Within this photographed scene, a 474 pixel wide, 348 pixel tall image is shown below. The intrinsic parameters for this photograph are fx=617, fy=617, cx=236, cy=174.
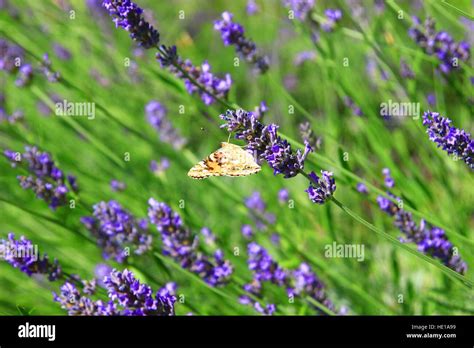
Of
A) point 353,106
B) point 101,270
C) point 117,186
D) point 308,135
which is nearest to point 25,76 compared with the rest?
point 117,186

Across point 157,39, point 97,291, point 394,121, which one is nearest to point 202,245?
point 97,291

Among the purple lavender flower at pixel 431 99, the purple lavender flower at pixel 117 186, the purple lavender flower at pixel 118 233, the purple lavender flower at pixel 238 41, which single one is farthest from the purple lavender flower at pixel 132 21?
the purple lavender flower at pixel 431 99

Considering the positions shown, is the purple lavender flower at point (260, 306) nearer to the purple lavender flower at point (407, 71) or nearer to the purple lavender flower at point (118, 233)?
the purple lavender flower at point (118, 233)

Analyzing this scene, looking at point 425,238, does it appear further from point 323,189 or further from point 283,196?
point 283,196

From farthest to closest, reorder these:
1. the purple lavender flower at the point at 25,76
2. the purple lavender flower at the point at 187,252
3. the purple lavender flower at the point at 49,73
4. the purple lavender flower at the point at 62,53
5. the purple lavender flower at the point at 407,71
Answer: the purple lavender flower at the point at 62,53, the purple lavender flower at the point at 25,76, the purple lavender flower at the point at 407,71, the purple lavender flower at the point at 49,73, the purple lavender flower at the point at 187,252

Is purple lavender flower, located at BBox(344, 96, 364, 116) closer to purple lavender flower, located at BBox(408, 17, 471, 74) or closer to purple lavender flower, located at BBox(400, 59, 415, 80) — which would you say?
purple lavender flower, located at BBox(400, 59, 415, 80)
